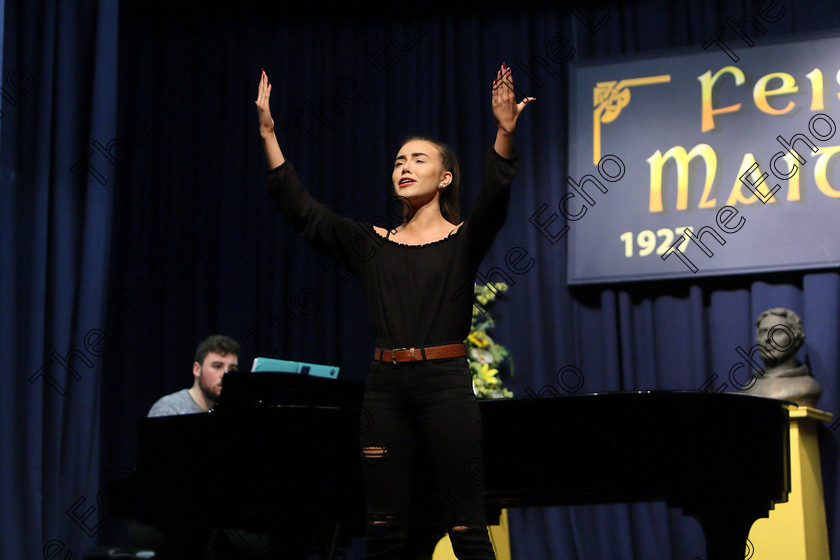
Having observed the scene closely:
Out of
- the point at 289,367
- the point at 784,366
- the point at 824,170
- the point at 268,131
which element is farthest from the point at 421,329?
the point at 824,170

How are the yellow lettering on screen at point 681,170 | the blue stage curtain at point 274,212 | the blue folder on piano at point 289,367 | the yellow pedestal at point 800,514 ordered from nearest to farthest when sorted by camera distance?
the blue folder on piano at point 289,367, the yellow pedestal at point 800,514, the blue stage curtain at point 274,212, the yellow lettering on screen at point 681,170

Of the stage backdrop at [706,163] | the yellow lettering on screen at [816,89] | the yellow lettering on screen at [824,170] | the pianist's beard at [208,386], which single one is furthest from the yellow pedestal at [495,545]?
the yellow lettering on screen at [816,89]

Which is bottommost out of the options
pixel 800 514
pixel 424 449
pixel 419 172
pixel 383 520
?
pixel 800 514

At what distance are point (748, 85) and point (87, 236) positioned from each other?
358cm

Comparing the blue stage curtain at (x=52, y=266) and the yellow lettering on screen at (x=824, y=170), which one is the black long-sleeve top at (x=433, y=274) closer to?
the blue stage curtain at (x=52, y=266)

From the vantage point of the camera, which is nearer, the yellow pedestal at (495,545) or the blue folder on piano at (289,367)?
the blue folder on piano at (289,367)

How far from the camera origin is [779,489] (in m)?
3.04

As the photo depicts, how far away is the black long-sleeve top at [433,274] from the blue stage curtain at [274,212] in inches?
109

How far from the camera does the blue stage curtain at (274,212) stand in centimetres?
465

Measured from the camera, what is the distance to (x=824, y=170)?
16.2ft

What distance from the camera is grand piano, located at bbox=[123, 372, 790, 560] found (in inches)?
116

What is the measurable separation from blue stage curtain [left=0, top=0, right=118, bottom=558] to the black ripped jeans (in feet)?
9.15

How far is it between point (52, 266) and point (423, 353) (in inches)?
124

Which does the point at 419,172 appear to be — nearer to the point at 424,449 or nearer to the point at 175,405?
the point at 424,449
